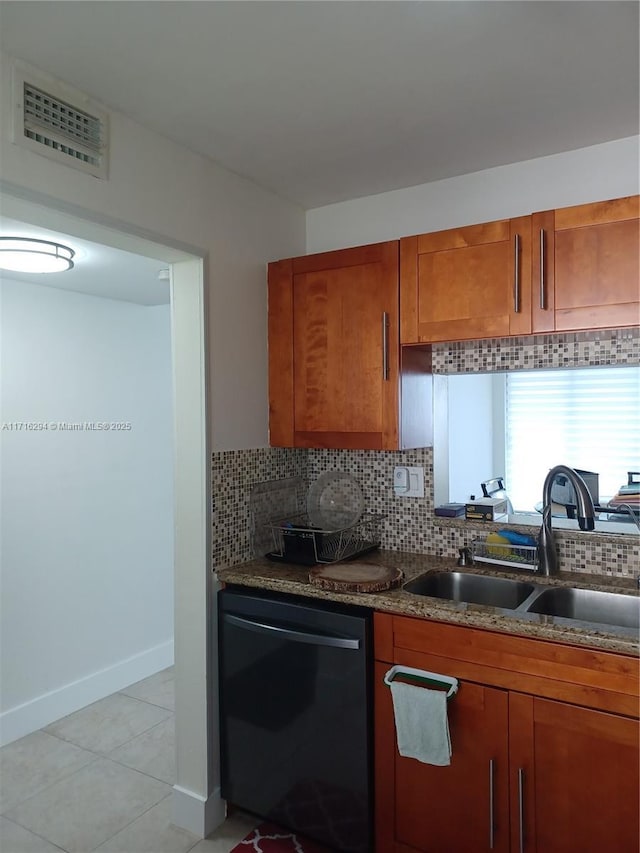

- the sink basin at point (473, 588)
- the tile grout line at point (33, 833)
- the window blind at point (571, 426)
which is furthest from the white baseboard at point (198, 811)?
the window blind at point (571, 426)

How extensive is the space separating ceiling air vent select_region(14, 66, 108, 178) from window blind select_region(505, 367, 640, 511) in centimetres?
175

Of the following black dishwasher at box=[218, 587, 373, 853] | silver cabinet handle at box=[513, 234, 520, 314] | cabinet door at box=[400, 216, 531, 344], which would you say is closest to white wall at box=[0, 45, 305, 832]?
black dishwasher at box=[218, 587, 373, 853]

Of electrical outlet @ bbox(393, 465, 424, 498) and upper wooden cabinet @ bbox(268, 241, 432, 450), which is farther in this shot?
electrical outlet @ bbox(393, 465, 424, 498)

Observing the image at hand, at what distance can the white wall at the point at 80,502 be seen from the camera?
10.3 feet

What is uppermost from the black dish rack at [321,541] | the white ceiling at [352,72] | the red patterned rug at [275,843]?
the white ceiling at [352,72]

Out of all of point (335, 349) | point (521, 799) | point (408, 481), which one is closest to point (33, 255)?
point (335, 349)

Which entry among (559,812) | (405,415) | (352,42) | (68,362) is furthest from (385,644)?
(68,362)

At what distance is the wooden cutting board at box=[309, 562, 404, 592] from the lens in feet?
6.76

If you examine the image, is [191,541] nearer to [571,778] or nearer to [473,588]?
[473,588]

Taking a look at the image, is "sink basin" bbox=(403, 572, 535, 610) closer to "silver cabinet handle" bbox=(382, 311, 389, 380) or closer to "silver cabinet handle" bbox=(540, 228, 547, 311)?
"silver cabinet handle" bbox=(382, 311, 389, 380)

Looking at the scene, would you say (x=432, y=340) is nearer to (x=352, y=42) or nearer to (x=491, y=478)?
(x=491, y=478)

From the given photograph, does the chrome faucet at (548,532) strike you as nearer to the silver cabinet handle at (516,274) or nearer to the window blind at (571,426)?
the window blind at (571,426)

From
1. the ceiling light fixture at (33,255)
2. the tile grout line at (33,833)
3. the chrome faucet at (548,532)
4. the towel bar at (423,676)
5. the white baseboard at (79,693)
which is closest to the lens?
the towel bar at (423,676)

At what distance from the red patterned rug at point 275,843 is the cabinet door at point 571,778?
2.71ft
